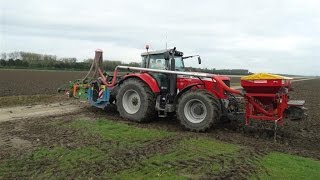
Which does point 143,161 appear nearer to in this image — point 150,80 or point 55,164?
point 55,164

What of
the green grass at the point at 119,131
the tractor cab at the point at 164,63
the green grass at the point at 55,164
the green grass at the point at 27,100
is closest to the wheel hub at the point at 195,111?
the green grass at the point at 119,131

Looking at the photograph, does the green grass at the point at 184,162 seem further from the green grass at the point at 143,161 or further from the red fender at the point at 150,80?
the red fender at the point at 150,80

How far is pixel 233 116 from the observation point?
36.6 ft

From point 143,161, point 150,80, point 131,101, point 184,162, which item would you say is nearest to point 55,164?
point 143,161

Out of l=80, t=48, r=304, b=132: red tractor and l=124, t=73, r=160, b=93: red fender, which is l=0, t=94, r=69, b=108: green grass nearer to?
l=80, t=48, r=304, b=132: red tractor

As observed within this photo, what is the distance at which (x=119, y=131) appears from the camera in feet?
36.1

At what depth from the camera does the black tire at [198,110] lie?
10.9 metres

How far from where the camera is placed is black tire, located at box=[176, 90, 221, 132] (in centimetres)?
1093

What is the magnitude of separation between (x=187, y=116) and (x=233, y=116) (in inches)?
49.7

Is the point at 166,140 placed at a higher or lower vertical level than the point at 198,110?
lower

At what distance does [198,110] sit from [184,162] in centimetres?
352

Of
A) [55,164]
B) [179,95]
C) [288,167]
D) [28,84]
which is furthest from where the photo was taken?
[28,84]

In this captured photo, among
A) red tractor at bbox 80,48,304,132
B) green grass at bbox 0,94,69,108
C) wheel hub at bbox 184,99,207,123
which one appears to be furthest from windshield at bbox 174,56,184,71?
green grass at bbox 0,94,69,108

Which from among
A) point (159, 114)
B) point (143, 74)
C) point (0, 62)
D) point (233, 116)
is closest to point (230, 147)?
point (233, 116)
